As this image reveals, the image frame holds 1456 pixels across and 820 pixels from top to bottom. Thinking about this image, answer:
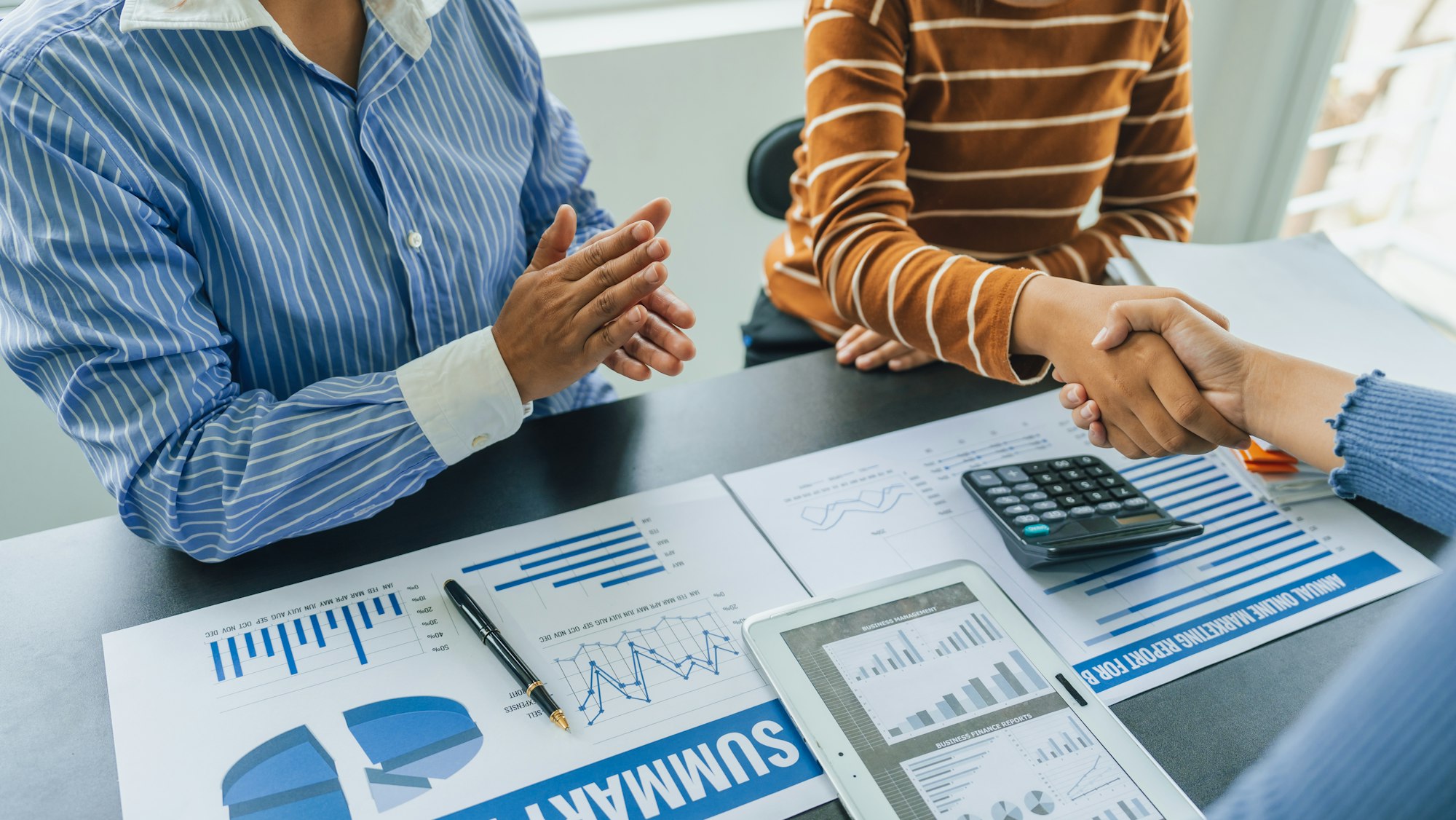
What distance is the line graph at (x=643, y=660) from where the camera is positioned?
664 millimetres

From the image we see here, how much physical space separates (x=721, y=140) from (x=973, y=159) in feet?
2.56

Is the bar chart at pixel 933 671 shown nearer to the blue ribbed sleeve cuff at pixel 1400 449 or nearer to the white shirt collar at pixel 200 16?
the blue ribbed sleeve cuff at pixel 1400 449

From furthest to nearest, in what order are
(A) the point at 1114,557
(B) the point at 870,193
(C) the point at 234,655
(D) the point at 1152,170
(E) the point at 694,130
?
(E) the point at 694,130, (D) the point at 1152,170, (B) the point at 870,193, (A) the point at 1114,557, (C) the point at 234,655

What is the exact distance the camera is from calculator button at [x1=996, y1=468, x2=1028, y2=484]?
849 millimetres

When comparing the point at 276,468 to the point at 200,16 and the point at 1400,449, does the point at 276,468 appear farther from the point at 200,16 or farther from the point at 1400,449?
the point at 1400,449

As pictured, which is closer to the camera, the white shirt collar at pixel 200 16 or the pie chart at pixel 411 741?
the pie chart at pixel 411 741

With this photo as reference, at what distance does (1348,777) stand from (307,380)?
0.89 metres

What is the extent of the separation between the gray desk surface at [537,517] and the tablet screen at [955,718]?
0.05 metres

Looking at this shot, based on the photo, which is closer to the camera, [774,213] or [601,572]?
[601,572]

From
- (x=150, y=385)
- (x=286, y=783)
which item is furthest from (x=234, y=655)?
(x=150, y=385)

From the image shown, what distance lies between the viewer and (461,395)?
2.71 feet

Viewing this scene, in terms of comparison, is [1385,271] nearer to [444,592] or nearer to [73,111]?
[444,592]

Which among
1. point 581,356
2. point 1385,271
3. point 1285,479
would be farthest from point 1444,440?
point 1385,271

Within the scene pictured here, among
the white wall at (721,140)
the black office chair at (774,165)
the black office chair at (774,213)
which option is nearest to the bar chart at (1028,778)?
the black office chair at (774,213)
